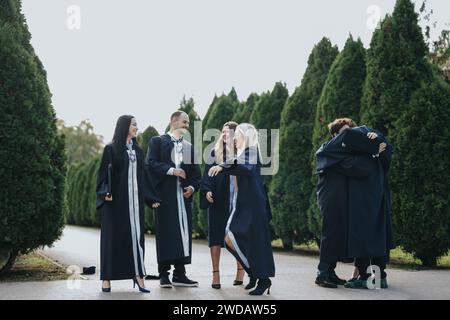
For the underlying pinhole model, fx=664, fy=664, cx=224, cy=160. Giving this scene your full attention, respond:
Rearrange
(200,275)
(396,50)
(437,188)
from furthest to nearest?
(396,50) < (437,188) < (200,275)

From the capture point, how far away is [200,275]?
10.1 metres

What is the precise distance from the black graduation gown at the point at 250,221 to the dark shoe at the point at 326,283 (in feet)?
3.21

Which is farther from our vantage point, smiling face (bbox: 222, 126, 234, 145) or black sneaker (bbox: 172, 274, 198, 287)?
black sneaker (bbox: 172, 274, 198, 287)

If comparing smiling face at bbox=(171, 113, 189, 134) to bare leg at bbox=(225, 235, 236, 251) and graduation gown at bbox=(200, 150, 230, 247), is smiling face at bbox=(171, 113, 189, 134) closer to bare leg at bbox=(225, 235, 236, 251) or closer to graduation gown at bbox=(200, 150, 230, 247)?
graduation gown at bbox=(200, 150, 230, 247)

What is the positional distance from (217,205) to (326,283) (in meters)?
1.73

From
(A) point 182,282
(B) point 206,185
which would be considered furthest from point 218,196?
(A) point 182,282

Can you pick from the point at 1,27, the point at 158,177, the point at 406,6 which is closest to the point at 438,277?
the point at 158,177

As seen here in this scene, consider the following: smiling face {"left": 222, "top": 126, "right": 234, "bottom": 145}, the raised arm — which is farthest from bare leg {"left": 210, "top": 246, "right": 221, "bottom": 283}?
smiling face {"left": 222, "top": 126, "right": 234, "bottom": 145}

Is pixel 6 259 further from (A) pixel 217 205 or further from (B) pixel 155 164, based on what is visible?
(A) pixel 217 205

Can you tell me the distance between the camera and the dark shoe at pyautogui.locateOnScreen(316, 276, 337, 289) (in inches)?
331

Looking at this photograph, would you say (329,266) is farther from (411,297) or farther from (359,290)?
(411,297)

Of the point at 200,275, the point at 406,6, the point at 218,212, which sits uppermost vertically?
the point at 406,6

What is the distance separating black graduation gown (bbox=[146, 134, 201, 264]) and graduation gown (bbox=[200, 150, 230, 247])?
27cm
